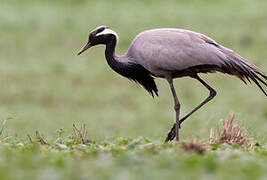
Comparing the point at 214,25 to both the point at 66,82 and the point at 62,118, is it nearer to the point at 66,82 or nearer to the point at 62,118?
the point at 66,82

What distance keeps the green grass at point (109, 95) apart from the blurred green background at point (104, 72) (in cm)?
3

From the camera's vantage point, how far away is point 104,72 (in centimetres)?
1894

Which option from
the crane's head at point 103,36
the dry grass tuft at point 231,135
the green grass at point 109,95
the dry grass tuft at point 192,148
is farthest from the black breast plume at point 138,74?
the dry grass tuft at point 192,148

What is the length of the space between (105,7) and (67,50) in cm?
419

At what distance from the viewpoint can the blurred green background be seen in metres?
15.1

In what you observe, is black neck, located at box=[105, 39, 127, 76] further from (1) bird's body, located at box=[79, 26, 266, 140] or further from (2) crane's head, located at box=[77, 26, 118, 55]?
(1) bird's body, located at box=[79, 26, 266, 140]

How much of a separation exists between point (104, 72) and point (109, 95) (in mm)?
1753

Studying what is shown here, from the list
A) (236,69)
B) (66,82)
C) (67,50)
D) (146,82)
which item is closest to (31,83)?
(66,82)

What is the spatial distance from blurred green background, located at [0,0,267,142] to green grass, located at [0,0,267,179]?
30 mm

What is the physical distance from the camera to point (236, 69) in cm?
866

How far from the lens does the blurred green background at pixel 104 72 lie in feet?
49.5

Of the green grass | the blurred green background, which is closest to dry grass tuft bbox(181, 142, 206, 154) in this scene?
the green grass

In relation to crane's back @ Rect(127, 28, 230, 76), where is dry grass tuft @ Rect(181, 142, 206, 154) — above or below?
below

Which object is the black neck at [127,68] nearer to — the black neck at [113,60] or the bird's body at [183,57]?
the black neck at [113,60]
